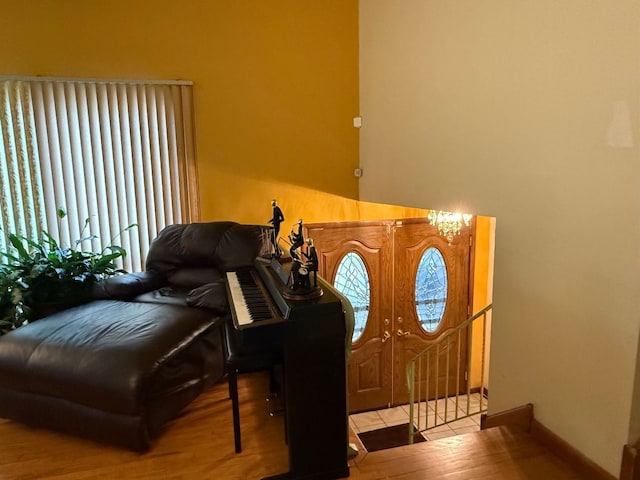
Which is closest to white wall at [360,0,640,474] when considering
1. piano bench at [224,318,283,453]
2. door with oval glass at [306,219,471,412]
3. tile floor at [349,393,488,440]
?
piano bench at [224,318,283,453]

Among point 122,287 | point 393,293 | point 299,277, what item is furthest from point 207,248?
point 393,293

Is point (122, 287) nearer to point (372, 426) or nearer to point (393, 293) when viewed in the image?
point (393, 293)

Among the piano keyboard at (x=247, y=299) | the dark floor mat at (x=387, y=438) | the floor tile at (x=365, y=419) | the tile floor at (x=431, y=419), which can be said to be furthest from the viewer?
the floor tile at (x=365, y=419)

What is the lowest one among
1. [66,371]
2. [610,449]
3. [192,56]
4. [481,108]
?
[610,449]

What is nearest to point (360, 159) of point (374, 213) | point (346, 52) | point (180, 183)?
point (374, 213)

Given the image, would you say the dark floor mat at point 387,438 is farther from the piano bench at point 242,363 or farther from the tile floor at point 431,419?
the piano bench at point 242,363

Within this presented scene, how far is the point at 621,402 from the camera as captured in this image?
1901 millimetres

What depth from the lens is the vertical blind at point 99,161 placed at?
3744mm

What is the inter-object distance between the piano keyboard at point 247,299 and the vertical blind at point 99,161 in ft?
4.79

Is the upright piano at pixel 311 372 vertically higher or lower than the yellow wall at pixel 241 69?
lower

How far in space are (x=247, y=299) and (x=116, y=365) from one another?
0.73m

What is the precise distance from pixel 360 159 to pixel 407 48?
1.32 meters

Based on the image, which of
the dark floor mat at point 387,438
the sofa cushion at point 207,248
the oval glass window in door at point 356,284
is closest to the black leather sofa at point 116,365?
the sofa cushion at point 207,248

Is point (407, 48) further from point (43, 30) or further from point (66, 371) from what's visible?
point (66, 371)
